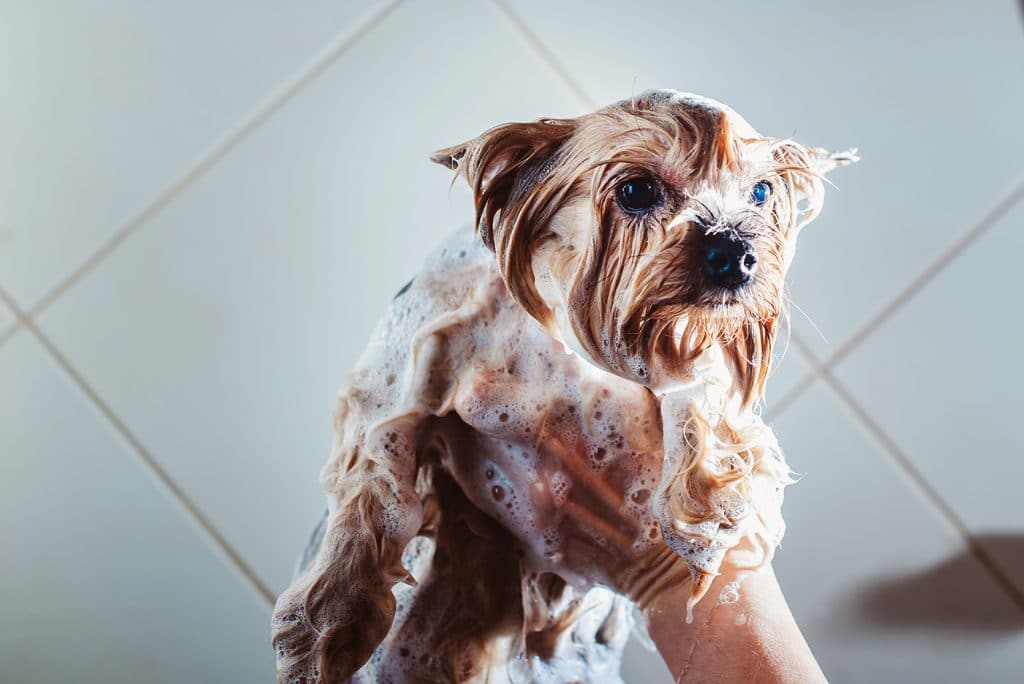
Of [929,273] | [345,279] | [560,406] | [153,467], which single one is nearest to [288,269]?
[345,279]

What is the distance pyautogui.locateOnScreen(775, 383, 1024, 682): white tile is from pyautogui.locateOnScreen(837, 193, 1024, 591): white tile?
0.08ft

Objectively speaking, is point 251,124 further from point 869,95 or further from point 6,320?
point 869,95

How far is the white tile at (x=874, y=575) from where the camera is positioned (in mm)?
753

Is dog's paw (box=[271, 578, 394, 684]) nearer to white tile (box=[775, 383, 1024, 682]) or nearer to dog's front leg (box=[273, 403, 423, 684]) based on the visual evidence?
dog's front leg (box=[273, 403, 423, 684])

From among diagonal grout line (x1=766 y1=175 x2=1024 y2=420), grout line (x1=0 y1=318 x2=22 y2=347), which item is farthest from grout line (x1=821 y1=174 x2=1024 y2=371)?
grout line (x1=0 y1=318 x2=22 y2=347)

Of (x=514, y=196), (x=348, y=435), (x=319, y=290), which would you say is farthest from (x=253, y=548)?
(x=514, y=196)

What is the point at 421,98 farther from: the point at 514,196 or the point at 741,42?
the point at 514,196

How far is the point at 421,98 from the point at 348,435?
37 centimetres

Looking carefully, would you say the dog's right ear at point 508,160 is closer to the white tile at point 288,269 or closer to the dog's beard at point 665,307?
the dog's beard at point 665,307

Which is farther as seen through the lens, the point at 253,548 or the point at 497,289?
the point at 253,548

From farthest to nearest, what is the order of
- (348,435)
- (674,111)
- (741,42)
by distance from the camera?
(741,42), (348,435), (674,111)

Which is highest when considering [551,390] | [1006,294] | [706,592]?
[551,390]

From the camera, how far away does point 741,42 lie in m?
0.76

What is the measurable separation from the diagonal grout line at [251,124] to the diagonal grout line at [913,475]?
43 cm
